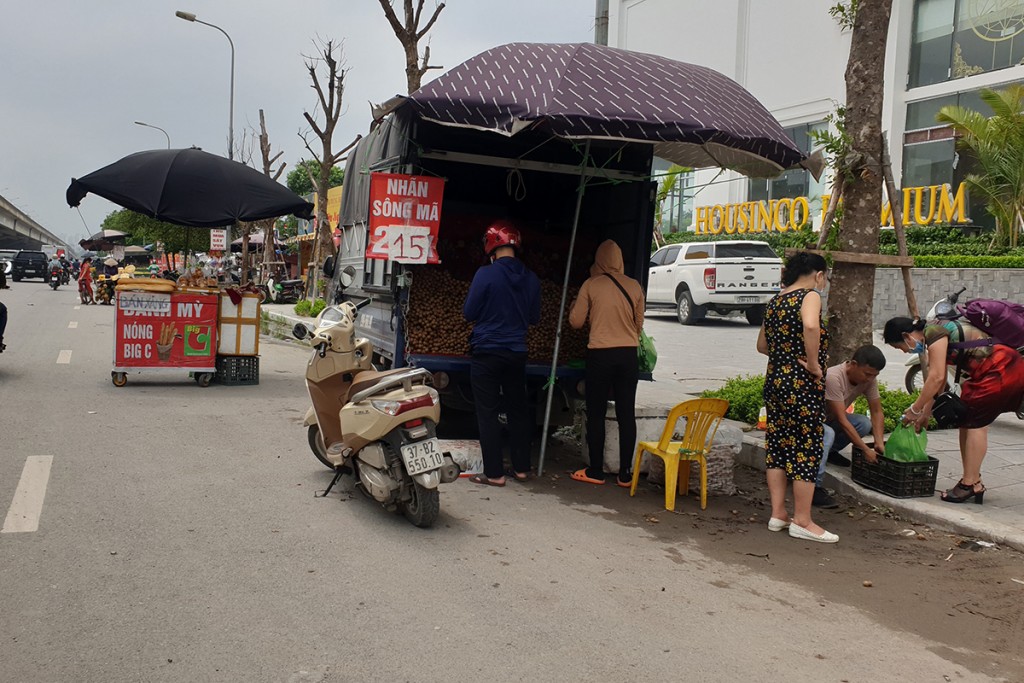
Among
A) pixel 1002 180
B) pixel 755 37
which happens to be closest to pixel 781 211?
pixel 755 37

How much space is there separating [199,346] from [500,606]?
7679mm

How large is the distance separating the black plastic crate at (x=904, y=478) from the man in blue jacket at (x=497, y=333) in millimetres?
2690

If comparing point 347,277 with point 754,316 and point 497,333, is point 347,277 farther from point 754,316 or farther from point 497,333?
point 754,316

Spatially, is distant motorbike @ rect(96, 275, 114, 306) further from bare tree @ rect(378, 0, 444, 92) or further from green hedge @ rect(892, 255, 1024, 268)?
green hedge @ rect(892, 255, 1024, 268)

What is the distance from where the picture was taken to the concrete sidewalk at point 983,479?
5691 millimetres

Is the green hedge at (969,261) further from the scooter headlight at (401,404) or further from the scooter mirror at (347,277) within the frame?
the scooter headlight at (401,404)

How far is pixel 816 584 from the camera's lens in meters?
4.82

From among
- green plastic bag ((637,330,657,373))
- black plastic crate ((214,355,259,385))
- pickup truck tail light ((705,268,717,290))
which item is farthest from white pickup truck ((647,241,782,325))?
green plastic bag ((637,330,657,373))

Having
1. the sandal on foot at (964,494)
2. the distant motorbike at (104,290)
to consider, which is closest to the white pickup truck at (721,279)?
the sandal on foot at (964,494)

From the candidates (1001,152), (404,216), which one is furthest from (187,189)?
(1001,152)

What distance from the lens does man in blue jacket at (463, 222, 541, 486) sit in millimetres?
6453

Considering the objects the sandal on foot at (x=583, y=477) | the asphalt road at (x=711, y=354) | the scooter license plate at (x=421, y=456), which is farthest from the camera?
the asphalt road at (x=711, y=354)

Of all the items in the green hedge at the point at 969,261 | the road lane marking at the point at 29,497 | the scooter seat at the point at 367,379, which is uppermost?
the green hedge at the point at 969,261

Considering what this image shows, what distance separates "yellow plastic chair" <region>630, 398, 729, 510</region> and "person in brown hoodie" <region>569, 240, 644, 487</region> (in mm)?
424
